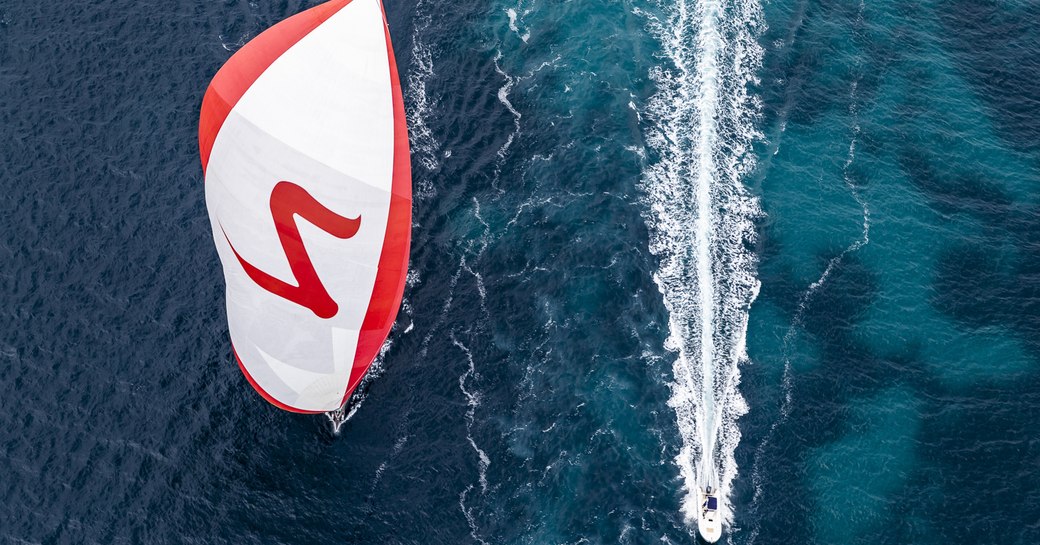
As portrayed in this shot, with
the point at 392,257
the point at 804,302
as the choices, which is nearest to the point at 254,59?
the point at 392,257

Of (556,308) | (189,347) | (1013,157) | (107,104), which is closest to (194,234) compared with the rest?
(189,347)

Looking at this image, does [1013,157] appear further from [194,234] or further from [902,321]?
[194,234]

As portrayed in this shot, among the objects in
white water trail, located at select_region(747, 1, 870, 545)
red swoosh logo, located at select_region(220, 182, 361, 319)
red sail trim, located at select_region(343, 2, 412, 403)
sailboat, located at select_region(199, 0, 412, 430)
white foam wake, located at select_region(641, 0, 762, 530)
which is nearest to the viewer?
sailboat, located at select_region(199, 0, 412, 430)

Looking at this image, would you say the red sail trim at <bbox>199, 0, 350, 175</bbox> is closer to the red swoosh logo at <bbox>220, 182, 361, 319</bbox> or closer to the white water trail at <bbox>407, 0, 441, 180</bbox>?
the red swoosh logo at <bbox>220, 182, 361, 319</bbox>

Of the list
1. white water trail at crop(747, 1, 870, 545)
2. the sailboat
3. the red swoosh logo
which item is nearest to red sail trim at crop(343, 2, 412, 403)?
the sailboat

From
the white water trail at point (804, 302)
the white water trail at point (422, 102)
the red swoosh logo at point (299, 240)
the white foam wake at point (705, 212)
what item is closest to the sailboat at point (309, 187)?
the red swoosh logo at point (299, 240)

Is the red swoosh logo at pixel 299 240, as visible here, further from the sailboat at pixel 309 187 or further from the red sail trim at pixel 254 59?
the red sail trim at pixel 254 59
